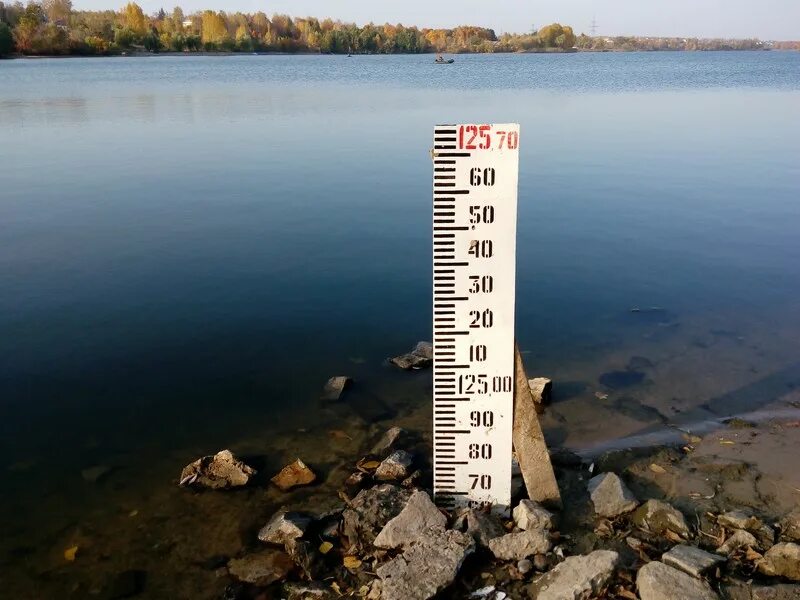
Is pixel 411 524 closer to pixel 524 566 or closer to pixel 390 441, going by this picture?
pixel 524 566

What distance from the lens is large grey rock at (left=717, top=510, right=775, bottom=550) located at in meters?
4.62

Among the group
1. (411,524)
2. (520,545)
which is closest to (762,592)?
(520,545)

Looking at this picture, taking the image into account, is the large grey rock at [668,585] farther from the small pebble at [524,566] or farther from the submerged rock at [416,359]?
the submerged rock at [416,359]

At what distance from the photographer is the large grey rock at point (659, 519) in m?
4.76

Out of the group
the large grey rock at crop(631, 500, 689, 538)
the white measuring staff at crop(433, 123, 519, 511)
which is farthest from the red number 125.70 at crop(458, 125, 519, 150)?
the large grey rock at crop(631, 500, 689, 538)

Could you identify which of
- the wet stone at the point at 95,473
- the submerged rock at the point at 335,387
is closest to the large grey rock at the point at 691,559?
the submerged rock at the point at 335,387

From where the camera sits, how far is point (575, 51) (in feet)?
562

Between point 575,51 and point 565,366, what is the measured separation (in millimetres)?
179069

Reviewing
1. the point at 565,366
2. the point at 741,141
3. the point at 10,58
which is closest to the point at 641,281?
the point at 565,366

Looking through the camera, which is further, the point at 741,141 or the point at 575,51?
the point at 575,51

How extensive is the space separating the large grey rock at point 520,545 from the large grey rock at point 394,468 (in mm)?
1401

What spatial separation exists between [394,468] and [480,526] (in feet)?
4.32

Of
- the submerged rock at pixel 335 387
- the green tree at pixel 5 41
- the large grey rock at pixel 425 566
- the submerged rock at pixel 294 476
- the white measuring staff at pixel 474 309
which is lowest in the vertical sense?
the submerged rock at pixel 294 476

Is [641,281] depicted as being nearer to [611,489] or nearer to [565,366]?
[565,366]
